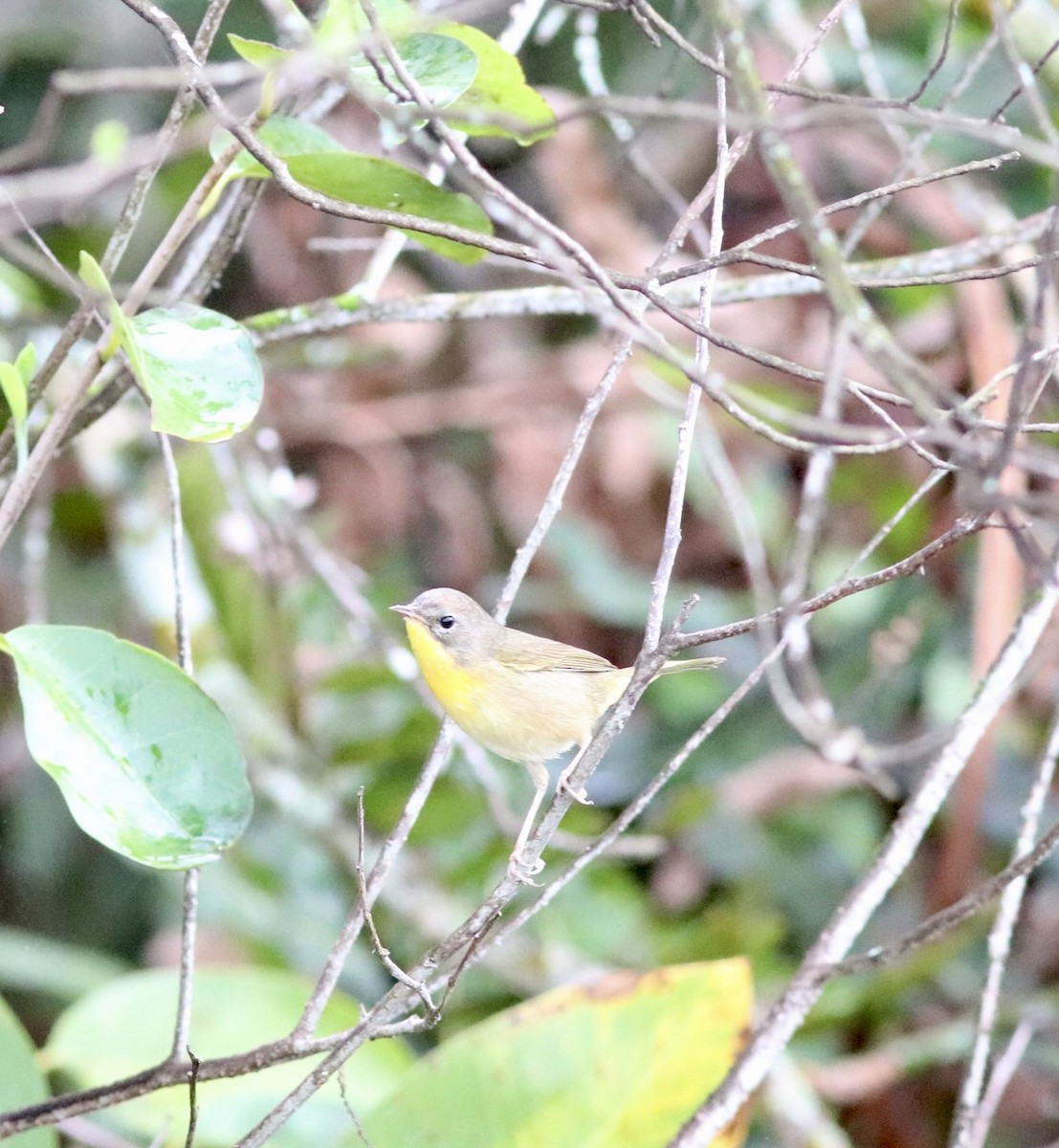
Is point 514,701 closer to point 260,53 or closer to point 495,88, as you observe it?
point 495,88

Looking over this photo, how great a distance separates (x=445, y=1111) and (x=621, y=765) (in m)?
2.00

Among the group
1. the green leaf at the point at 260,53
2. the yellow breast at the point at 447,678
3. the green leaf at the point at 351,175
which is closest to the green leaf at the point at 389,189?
the green leaf at the point at 351,175

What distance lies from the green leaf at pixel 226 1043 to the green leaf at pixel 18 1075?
1.58ft

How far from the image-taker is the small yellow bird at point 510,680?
2.36 meters

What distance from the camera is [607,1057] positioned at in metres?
2.10

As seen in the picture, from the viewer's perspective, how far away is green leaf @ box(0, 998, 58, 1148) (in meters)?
1.82

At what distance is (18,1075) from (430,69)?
142cm

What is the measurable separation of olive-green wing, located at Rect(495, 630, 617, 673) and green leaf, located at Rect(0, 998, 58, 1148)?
107cm

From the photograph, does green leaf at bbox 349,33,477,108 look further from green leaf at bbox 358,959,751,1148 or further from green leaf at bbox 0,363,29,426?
green leaf at bbox 358,959,751,1148

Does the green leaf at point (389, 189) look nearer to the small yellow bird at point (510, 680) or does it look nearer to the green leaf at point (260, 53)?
the green leaf at point (260, 53)

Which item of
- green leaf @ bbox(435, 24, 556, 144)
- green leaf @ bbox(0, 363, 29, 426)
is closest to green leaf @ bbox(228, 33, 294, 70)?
green leaf @ bbox(435, 24, 556, 144)

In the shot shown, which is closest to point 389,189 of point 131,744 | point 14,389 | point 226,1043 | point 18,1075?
point 14,389

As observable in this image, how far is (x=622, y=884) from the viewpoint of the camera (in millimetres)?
3713

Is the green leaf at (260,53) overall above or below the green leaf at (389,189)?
above
